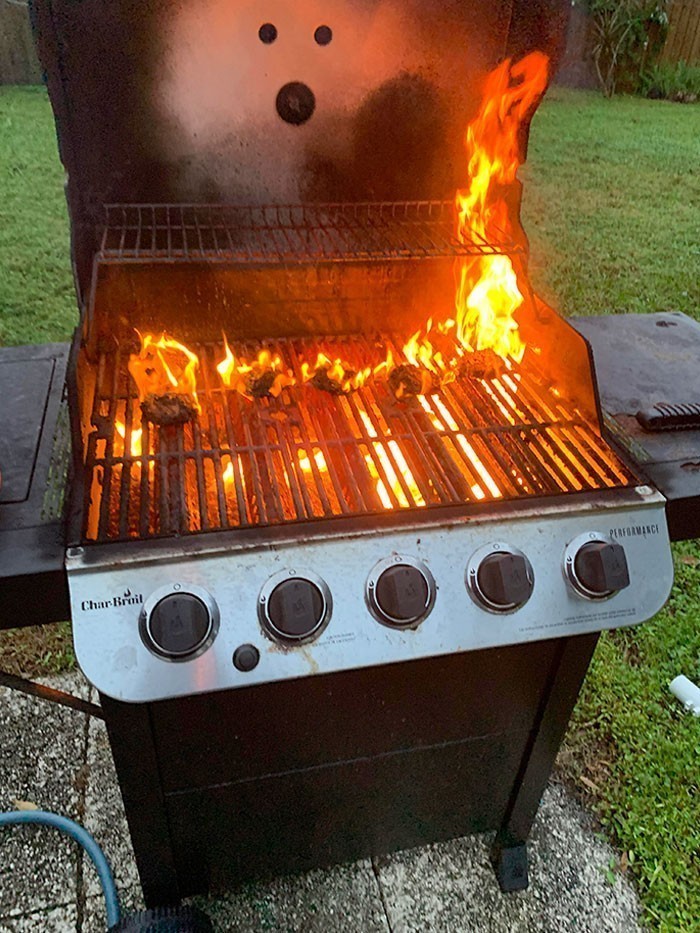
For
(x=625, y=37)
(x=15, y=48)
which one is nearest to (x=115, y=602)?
(x=15, y=48)

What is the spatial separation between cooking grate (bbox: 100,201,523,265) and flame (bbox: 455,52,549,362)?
0.04m

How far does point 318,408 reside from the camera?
142cm

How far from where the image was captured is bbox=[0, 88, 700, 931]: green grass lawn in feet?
6.57

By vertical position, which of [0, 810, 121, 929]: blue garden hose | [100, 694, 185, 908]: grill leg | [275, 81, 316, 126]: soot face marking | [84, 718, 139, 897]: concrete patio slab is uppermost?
[275, 81, 316, 126]: soot face marking

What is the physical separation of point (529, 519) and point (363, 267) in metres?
0.80

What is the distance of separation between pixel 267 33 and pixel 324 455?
0.85 m

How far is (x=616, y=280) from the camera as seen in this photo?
15.8ft

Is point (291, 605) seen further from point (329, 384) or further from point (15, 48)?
point (15, 48)

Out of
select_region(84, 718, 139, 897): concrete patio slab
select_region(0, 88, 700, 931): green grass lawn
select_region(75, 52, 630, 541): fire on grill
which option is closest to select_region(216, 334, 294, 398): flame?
select_region(75, 52, 630, 541): fire on grill

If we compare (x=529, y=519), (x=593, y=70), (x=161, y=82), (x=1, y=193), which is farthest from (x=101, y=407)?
(x=593, y=70)

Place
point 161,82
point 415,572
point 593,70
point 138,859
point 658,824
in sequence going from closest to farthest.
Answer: point 415,572, point 161,82, point 138,859, point 658,824, point 593,70

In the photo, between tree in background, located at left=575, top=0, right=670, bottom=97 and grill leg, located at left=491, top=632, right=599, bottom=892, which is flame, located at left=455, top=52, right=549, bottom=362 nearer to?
grill leg, located at left=491, top=632, right=599, bottom=892

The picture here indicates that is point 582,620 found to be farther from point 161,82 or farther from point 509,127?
point 161,82

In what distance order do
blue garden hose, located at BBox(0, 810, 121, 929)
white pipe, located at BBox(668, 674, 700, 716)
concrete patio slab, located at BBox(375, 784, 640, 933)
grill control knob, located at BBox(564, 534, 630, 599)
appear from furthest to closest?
1. white pipe, located at BBox(668, 674, 700, 716)
2. concrete patio slab, located at BBox(375, 784, 640, 933)
3. blue garden hose, located at BBox(0, 810, 121, 929)
4. grill control knob, located at BBox(564, 534, 630, 599)
